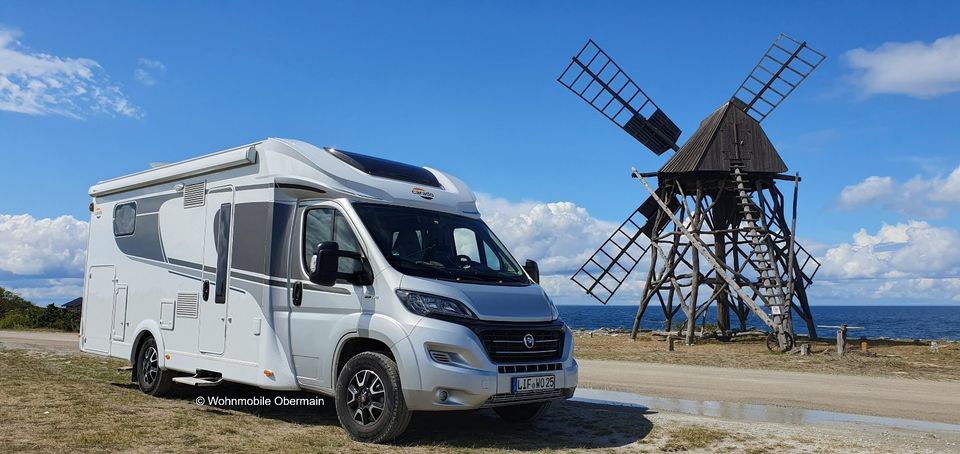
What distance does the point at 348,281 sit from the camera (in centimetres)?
785

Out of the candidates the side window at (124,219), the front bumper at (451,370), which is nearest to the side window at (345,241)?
the front bumper at (451,370)

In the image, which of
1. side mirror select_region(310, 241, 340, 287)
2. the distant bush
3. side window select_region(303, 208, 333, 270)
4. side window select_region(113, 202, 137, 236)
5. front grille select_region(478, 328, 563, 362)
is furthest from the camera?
the distant bush

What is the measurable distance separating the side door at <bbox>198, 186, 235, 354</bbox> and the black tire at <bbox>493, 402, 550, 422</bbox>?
3397 mm

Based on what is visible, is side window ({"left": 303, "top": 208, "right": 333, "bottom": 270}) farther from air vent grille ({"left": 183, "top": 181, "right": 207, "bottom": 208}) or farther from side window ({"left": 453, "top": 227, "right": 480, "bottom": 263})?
air vent grille ({"left": 183, "top": 181, "right": 207, "bottom": 208})

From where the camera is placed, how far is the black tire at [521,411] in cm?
906

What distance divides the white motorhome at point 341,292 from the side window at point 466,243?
17 millimetres

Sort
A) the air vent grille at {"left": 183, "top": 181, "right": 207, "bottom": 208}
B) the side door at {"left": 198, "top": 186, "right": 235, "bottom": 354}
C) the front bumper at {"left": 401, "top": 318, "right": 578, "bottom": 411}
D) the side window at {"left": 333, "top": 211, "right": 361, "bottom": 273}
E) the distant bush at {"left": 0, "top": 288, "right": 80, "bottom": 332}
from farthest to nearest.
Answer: the distant bush at {"left": 0, "top": 288, "right": 80, "bottom": 332}
the air vent grille at {"left": 183, "top": 181, "right": 207, "bottom": 208}
the side door at {"left": 198, "top": 186, "right": 235, "bottom": 354}
the side window at {"left": 333, "top": 211, "right": 361, "bottom": 273}
the front bumper at {"left": 401, "top": 318, "right": 578, "bottom": 411}

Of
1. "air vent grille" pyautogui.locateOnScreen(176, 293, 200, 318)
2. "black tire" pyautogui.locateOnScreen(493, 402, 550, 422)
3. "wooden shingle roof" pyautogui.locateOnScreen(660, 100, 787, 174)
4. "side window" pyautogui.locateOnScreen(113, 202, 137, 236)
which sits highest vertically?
"wooden shingle roof" pyautogui.locateOnScreen(660, 100, 787, 174)

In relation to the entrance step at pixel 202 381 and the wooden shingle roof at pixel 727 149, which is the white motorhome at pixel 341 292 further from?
the wooden shingle roof at pixel 727 149

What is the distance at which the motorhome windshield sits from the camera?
7934 mm

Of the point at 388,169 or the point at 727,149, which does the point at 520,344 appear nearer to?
the point at 388,169

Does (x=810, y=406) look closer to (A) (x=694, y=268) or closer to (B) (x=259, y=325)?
(B) (x=259, y=325)

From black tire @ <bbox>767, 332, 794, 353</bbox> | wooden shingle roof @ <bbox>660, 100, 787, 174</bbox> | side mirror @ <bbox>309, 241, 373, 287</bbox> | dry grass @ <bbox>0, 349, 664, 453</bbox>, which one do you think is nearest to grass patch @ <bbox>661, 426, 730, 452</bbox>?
dry grass @ <bbox>0, 349, 664, 453</bbox>

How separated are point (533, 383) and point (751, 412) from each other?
4.39 metres
